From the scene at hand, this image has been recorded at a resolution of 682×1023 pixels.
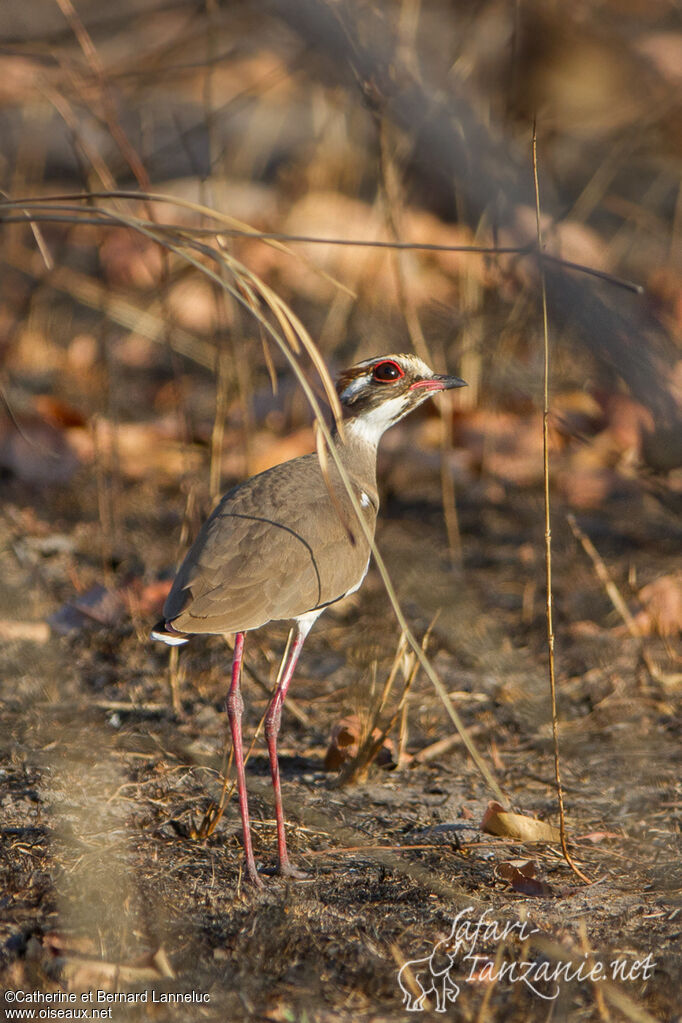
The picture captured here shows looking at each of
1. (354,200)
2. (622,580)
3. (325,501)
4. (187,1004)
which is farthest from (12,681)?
(354,200)

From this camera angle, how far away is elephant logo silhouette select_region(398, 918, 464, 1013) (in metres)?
2.62

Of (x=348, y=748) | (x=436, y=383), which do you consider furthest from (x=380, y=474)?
(x=348, y=748)

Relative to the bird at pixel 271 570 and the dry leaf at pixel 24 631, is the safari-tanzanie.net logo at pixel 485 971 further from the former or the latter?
the dry leaf at pixel 24 631

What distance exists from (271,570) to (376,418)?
3.38 ft

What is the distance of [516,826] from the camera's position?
335 cm

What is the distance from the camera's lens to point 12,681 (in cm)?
413

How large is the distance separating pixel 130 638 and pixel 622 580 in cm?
223

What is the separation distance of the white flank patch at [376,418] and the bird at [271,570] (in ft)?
0.85

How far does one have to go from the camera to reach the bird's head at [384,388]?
4.15 m

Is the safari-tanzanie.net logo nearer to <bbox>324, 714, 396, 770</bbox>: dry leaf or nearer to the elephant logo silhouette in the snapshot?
the elephant logo silhouette

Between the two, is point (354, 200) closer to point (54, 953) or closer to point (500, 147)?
point (500, 147)

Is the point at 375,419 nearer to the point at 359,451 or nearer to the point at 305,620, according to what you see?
the point at 359,451

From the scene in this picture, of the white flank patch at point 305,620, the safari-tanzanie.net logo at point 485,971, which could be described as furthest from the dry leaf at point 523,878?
the white flank patch at point 305,620

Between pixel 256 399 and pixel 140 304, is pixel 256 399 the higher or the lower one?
the lower one
